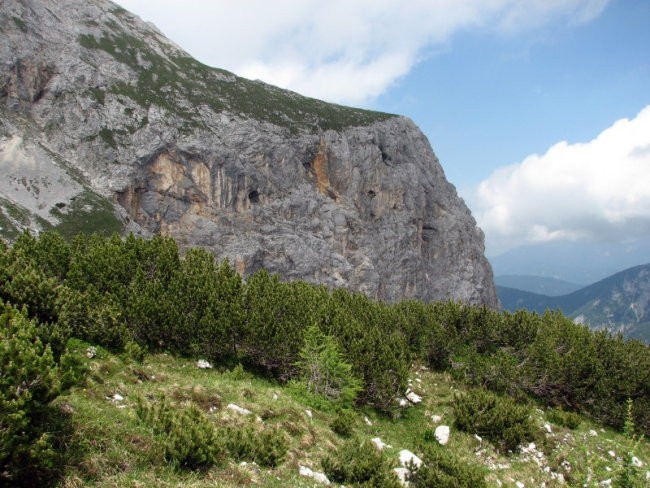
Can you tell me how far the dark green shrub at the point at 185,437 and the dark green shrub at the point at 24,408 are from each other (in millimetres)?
2108

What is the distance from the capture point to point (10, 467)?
21.8 feet

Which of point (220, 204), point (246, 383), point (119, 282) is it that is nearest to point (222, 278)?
point (119, 282)

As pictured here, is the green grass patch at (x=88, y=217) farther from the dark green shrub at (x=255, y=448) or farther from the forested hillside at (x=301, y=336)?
the dark green shrub at (x=255, y=448)

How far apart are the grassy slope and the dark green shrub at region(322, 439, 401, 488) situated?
1.82ft

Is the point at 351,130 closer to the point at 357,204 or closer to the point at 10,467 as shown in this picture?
the point at 357,204

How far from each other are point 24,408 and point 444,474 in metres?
10.5

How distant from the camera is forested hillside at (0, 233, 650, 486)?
652 inches

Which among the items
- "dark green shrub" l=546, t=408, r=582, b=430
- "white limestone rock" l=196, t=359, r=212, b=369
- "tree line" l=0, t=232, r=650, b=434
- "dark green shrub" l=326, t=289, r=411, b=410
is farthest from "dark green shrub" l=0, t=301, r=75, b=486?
"dark green shrub" l=546, t=408, r=582, b=430

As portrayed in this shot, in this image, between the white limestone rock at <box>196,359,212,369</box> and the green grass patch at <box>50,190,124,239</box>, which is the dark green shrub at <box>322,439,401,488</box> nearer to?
the white limestone rock at <box>196,359,212,369</box>

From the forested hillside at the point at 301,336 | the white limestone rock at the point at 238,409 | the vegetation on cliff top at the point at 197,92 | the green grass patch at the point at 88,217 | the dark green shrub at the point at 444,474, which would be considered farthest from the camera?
the vegetation on cliff top at the point at 197,92

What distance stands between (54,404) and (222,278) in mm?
14411

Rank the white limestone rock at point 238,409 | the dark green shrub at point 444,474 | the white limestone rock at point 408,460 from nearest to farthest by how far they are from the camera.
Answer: the dark green shrub at point 444,474, the white limestone rock at point 408,460, the white limestone rock at point 238,409

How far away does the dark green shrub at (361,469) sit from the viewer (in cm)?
1098

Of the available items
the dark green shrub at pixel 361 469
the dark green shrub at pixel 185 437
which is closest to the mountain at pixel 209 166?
the dark green shrub at pixel 185 437
